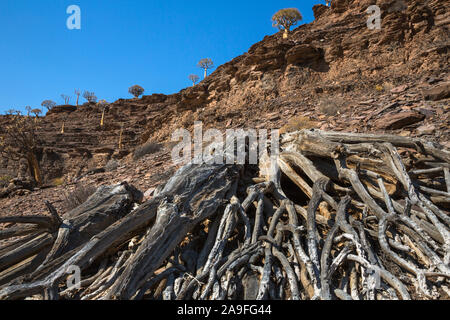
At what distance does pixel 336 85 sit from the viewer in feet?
31.0

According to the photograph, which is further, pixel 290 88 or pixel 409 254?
pixel 290 88

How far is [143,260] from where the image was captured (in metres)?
2.00

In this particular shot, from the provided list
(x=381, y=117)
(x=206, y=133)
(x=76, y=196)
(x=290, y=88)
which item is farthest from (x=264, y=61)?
(x=76, y=196)

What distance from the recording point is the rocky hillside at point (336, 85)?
579 cm

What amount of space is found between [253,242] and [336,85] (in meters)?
9.12

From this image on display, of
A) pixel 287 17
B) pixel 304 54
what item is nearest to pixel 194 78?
pixel 287 17

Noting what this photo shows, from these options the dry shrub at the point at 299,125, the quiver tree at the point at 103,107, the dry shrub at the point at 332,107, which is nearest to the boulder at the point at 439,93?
the dry shrub at the point at 332,107

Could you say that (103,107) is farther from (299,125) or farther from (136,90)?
(299,125)

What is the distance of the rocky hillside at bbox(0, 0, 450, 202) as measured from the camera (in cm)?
579

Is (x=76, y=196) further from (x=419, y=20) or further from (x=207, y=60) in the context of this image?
(x=207, y=60)

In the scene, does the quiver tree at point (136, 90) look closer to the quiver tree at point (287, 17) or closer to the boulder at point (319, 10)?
the quiver tree at point (287, 17)

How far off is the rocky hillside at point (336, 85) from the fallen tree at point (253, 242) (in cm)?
238

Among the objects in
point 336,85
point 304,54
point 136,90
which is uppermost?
point 136,90
